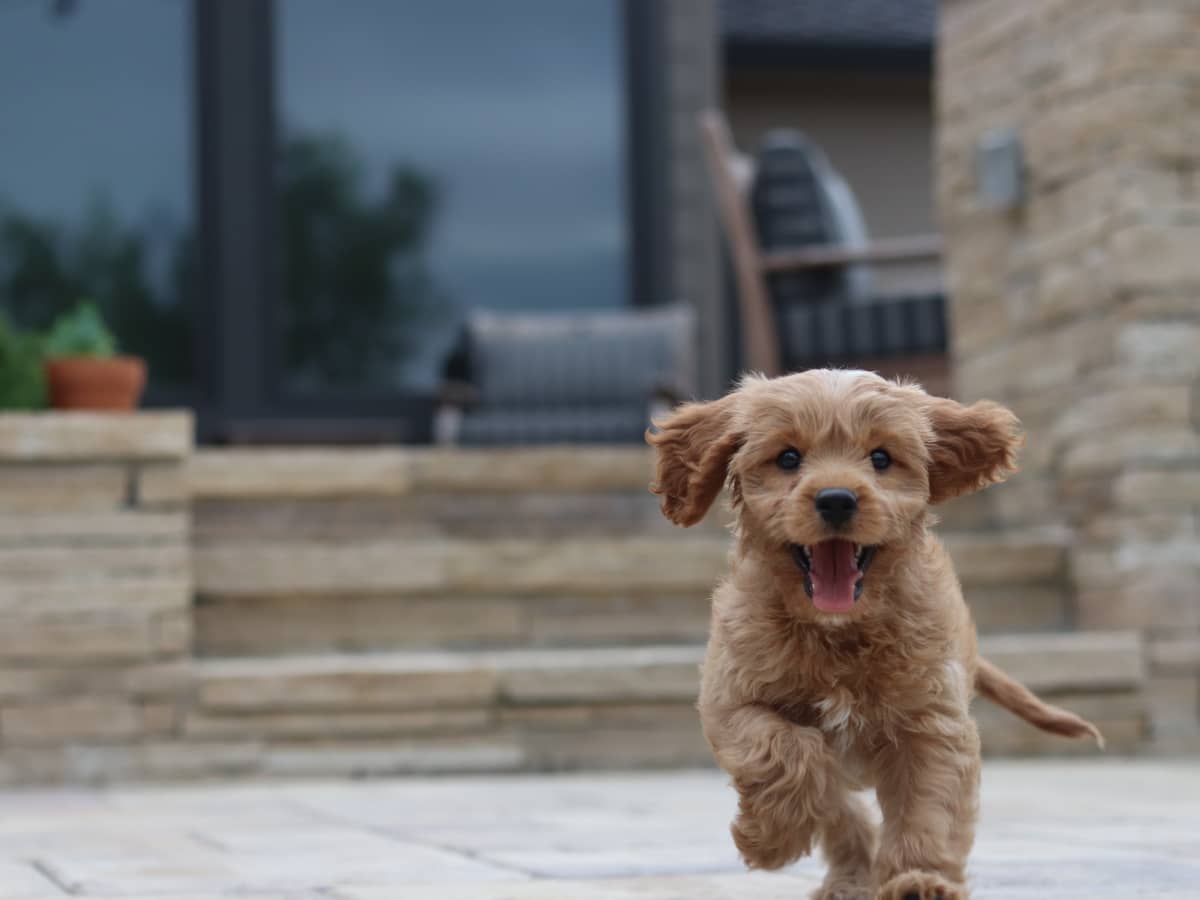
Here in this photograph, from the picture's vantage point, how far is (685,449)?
9.90ft

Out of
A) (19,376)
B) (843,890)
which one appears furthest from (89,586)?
(843,890)

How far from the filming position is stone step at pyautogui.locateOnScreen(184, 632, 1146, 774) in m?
5.39

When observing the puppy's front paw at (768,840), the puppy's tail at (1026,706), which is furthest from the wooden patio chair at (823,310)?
the puppy's front paw at (768,840)

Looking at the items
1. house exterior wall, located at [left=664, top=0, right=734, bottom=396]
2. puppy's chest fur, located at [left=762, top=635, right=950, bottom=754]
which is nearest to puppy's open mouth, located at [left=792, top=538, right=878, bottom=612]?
puppy's chest fur, located at [left=762, top=635, right=950, bottom=754]

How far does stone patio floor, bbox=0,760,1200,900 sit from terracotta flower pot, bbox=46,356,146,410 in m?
1.57

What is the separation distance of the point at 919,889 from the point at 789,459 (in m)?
0.64

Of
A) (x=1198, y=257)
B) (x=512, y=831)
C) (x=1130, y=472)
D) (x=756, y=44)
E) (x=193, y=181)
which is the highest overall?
(x=756, y=44)

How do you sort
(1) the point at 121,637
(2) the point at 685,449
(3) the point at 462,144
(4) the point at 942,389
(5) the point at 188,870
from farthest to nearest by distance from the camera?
1. (3) the point at 462,144
2. (4) the point at 942,389
3. (1) the point at 121,637
4. (5) the point at 188,870
5. (2) the point at 685,449

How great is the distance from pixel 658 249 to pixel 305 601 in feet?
15.1

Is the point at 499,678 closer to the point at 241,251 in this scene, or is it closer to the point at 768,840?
the point at 768,840

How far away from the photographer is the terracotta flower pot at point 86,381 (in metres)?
6.30

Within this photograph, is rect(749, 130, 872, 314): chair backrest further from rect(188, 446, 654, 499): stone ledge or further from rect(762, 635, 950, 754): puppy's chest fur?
rect(762, 635, 950, 754): puppy's chest fur

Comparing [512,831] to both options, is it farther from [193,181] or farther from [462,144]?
[462,144]

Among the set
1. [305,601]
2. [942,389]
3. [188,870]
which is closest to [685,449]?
[188,870]
